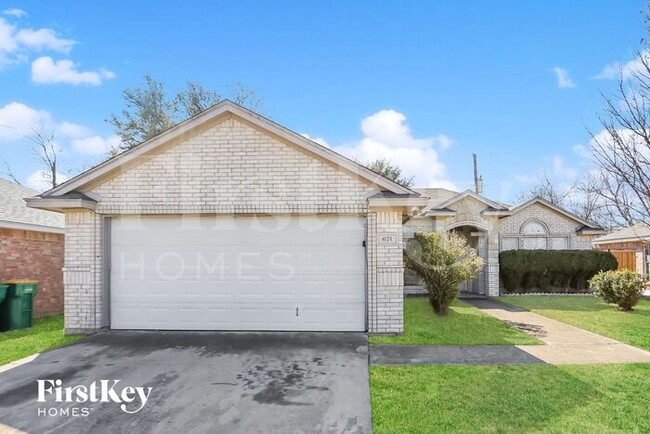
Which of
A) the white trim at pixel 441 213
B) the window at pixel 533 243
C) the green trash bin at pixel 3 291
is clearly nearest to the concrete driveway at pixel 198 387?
the green trash bin at pixel 3 291

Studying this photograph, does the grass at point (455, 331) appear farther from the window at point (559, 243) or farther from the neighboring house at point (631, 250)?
the neighboring house at point (631, 250)

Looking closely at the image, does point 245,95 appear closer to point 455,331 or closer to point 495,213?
point 495,213

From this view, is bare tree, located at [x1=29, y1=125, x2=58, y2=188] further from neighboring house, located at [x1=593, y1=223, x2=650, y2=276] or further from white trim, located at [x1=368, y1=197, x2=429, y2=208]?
neighboring house, located at [x1=593, y1=223, x2=650, y2=276]

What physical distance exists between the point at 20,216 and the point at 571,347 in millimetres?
14050

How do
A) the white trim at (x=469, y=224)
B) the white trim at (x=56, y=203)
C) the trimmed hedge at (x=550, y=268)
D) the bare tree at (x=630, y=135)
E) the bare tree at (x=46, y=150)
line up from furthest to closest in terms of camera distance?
1. the bare tree at (x=46, y=150)
2. the trimmed hedge at (x=550, y=268)
3. the white trim at (x=469, y=224)
4. the white trim at (x=56, y=203)
5. the bare tree at (x=630, y=135)

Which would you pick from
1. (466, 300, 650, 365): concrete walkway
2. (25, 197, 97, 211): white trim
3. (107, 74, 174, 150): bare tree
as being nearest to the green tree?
(107, 74, 174, 150): bare tree

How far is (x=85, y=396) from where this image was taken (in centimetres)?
494

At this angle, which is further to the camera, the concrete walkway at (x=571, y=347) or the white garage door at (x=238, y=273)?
the white garage door at (x=238, y=273)

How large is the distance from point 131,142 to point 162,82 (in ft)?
15.3

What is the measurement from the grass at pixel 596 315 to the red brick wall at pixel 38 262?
14.6 m

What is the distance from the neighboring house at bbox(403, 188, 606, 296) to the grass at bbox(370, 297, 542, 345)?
5161 millimetres

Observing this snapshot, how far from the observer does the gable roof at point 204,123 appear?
324 inches

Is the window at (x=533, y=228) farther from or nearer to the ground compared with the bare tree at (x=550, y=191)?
nearer to the ground

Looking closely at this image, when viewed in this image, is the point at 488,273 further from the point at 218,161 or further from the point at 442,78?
the point at 218,161
